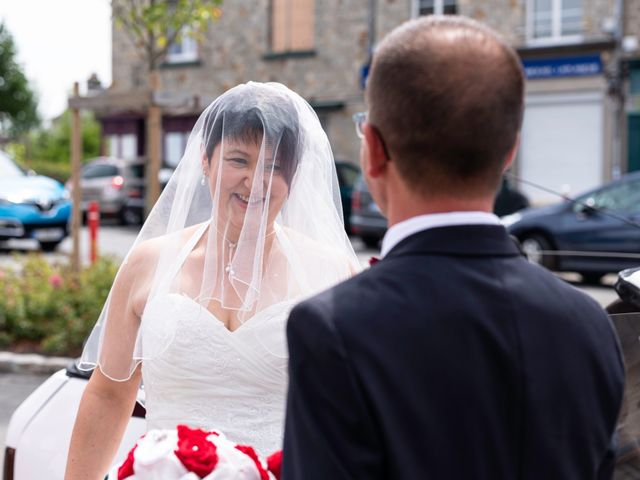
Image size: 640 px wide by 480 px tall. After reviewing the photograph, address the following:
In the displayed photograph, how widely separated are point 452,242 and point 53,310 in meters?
7.25

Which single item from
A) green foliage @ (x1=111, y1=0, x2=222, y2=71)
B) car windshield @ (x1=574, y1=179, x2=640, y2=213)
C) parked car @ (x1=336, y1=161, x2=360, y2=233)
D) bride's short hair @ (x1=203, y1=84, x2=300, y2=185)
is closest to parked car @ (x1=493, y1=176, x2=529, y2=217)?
car windshield @ (x1=574, y1=179, x2=640, y2=213)

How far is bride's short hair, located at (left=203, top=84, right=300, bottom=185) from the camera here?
255 cm

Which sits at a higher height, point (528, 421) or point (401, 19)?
point (401, 19)

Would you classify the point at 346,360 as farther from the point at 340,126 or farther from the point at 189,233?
the point at 340,126

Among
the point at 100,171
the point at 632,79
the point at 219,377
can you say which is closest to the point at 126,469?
the point at 219,377

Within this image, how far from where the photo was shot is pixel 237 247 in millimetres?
2592

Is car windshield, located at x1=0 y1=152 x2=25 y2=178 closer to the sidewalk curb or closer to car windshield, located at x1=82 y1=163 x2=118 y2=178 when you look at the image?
car windshield, located at x1=82 y1=163 x2=118 y2=178

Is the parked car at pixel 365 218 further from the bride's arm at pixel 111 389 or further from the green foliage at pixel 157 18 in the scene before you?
the bride's arm at pixel 111 389

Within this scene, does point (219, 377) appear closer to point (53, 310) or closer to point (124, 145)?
point (53, 310)

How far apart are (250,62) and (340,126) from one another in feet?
12.0

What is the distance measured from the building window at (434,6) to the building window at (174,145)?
7.85 metres

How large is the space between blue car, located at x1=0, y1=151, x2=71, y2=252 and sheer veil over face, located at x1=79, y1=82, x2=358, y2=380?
13.4m

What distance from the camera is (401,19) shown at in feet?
76.7

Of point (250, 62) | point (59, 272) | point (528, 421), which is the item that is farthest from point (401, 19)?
point (528, 421)
